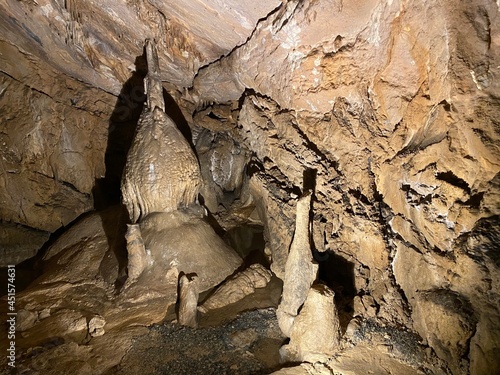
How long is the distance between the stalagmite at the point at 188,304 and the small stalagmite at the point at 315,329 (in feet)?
4.91

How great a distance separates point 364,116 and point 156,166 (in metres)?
3.87

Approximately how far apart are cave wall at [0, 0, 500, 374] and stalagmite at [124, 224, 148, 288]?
8.12ft

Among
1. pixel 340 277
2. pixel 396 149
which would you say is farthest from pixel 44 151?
pixel 396 149

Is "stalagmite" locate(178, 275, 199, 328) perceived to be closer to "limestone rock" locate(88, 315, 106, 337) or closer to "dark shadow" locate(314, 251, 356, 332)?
"limestone rock" locate(88, 315, 106, 337)

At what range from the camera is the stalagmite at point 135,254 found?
6277 mm

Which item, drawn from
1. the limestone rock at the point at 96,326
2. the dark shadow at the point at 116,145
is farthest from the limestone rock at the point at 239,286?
the dark shadow at the point at 116,145

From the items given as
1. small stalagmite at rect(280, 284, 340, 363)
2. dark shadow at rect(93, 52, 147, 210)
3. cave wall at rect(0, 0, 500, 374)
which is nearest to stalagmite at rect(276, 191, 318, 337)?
small stalagmite at rect(280, 284, 340, 363)

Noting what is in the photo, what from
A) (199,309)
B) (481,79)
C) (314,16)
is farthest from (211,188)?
(481,79)

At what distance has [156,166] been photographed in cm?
693

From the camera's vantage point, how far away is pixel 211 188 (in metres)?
9.89

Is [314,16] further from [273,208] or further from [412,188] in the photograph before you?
[273,208]

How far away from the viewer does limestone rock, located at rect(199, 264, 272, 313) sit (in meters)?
6.09

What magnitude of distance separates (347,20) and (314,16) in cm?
51

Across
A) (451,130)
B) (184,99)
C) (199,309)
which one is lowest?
(199,309)
